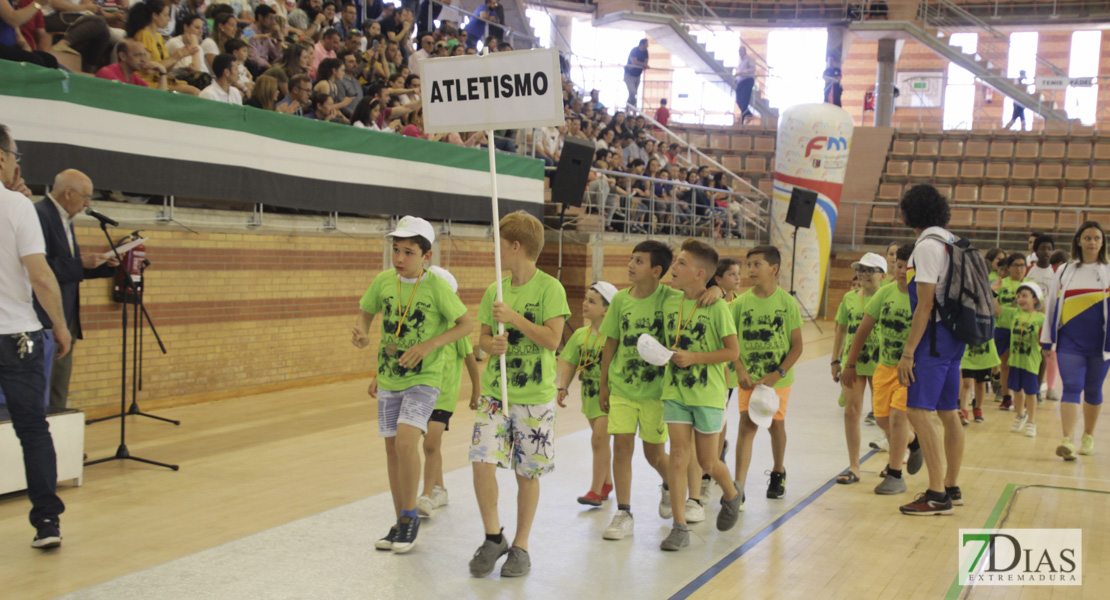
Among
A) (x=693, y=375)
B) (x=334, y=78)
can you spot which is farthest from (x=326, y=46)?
(x=693, y=375)

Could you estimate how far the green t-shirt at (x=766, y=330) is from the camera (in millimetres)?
5887

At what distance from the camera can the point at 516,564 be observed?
4.55m

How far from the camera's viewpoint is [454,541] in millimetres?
5125

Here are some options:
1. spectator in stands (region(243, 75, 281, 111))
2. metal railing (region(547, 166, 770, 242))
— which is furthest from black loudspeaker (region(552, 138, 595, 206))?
spectator in stands (region(243, 75, 281, 111))

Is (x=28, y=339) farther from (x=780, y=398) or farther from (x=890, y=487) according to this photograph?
(x=890, y=487)

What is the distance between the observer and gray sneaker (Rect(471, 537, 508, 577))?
452cm

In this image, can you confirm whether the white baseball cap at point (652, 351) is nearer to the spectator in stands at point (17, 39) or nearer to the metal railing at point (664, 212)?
the spectator in stands at point (17, 39)

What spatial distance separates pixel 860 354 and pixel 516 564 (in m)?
3.72

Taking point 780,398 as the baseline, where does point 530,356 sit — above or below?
above

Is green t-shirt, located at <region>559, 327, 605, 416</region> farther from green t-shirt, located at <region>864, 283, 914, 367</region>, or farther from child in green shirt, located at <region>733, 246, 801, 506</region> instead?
green t-shirt, located at <region>864, 283, 914, 367</region>

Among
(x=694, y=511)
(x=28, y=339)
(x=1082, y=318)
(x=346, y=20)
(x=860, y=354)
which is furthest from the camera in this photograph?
(x=346, y=20)

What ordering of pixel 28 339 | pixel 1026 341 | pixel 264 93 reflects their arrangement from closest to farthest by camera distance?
pixel 28 339 < pixel 1026 341 < pixel 264 93

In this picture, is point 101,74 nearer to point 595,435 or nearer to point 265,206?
point 265,206

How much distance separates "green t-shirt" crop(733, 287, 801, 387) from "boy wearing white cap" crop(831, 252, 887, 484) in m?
0.96
